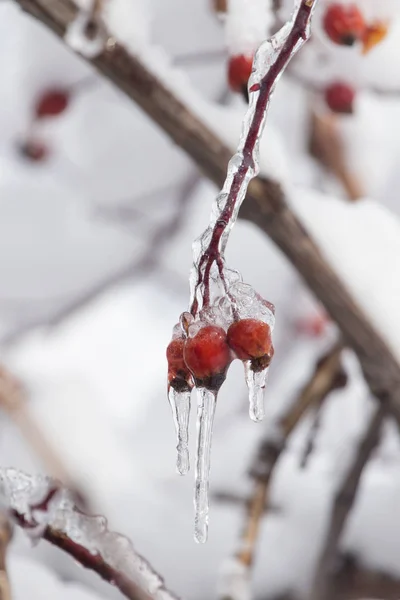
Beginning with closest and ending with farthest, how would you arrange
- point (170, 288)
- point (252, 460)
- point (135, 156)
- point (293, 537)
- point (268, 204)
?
point (268, 204) → point (252, 460) → point (293, 537) → point (135, 156) → point (170, 288)

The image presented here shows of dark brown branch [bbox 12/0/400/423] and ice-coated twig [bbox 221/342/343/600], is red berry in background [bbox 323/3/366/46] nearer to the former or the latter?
dark brown branch [bbox 12/0/400/423]

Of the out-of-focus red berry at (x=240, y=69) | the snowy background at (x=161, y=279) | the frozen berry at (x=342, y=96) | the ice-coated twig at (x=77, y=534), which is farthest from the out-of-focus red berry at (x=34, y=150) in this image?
the ice-coated twig at (x=77, y=534)

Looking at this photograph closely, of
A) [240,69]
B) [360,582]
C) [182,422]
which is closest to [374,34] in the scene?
[240,69]

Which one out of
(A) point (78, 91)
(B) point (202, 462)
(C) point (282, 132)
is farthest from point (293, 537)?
(C) point (282, 132)

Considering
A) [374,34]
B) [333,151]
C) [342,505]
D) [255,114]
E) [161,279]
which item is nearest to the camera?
[255,114]

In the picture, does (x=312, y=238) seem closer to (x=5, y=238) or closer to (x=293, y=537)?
(x=293, y=537)

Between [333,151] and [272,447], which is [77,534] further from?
[333,151]
